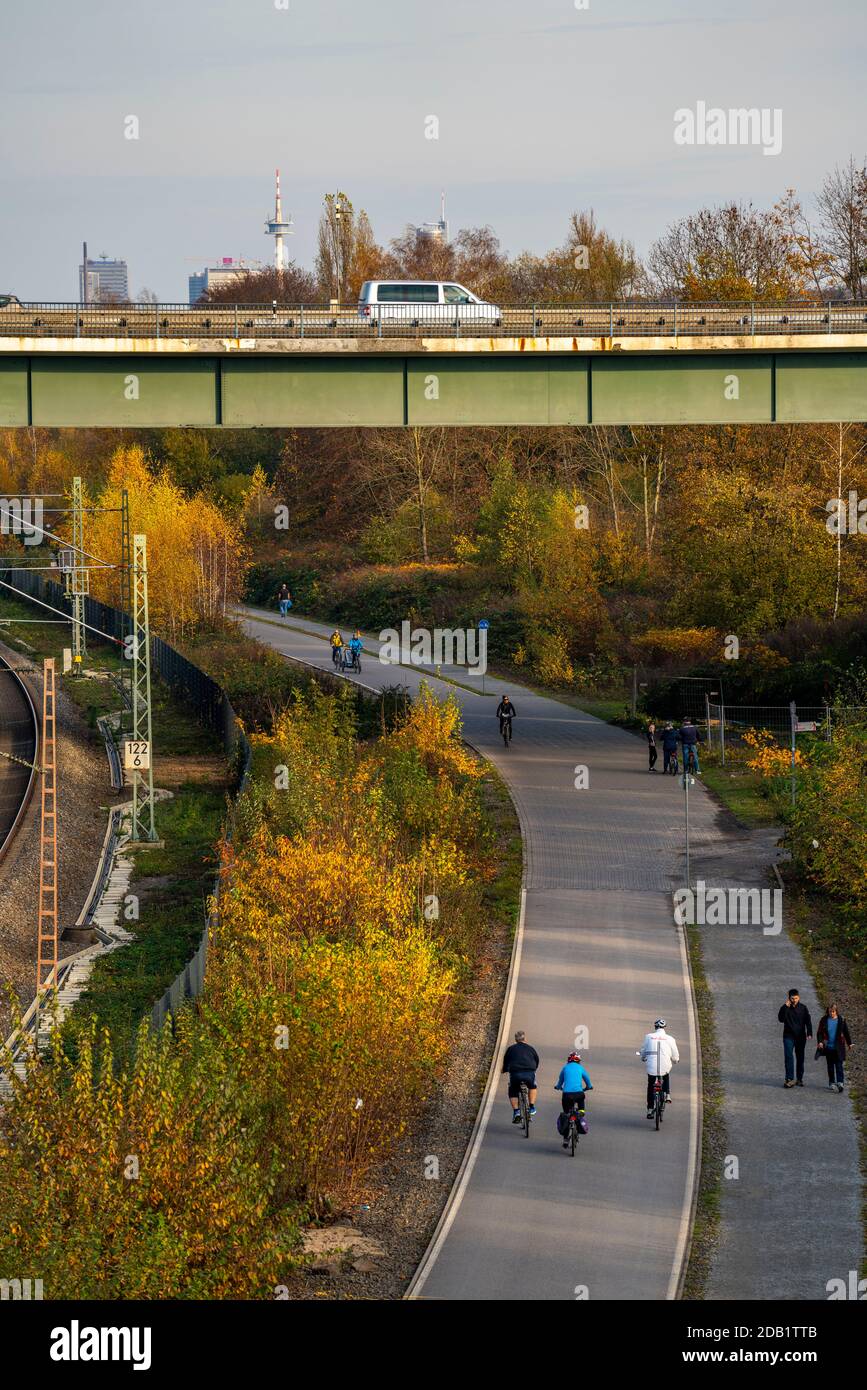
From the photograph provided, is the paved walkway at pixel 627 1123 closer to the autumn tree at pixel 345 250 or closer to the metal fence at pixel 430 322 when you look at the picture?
the metal fence at pixel 430 322

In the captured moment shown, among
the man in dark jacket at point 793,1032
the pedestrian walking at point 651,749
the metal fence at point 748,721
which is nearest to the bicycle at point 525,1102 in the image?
the man in dark jacket at point 793,1032

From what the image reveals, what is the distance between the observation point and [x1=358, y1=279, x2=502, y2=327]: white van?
1273 inches

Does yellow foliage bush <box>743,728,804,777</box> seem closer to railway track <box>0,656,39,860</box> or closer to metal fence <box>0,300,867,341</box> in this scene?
metal fence <box>0,300,867,341</box>

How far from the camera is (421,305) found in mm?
33000

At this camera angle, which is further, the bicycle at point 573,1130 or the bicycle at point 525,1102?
the bicycle at point 525,1102

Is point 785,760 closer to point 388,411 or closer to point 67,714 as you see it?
point 388,411

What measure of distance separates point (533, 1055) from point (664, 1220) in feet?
9.14

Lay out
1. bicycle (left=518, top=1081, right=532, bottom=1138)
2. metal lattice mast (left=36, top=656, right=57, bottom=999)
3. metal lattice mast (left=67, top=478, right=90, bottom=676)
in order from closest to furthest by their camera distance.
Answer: bicycle (left=518, top=1081, right=532, bottom=1138) → metal lattice mast (left=36, top=656, right=57, bottom=999) → metal lattice mast (left=67, top=478, right=90, bottom=676)

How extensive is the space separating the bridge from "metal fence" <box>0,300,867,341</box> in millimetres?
37

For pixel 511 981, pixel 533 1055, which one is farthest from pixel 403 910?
pixel 533 1055

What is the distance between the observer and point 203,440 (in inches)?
3374

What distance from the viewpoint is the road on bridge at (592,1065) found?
47.4 ft

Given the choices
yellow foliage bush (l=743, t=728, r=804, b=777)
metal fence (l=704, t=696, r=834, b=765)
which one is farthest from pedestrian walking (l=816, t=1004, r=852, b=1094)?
metal fence (l=704, t=696, r=834, b=765)

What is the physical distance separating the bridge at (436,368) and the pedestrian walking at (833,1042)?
16232 millimetres
